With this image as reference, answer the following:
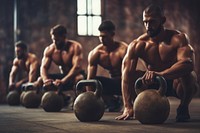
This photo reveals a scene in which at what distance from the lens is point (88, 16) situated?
9.45 meters

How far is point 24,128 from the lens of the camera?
3348mm

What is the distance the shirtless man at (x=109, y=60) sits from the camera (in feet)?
17.1

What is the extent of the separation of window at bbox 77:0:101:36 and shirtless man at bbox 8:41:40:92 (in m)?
1.98

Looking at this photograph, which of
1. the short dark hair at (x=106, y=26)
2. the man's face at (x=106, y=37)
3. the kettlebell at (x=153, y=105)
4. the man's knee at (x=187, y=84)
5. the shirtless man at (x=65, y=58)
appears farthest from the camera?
the shirtless man at (x=65, y=58)

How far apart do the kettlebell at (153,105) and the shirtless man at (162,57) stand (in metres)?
0.26

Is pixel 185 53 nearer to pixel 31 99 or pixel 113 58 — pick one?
pixel 113 58

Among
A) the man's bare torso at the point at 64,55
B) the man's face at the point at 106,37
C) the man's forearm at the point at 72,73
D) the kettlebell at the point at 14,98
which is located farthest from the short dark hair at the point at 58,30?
the kettlebell at the point at 14,98

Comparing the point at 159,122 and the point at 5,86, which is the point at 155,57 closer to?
the point at 159,122

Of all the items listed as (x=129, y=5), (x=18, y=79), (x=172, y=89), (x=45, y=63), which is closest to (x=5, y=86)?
(x=18, y=79)

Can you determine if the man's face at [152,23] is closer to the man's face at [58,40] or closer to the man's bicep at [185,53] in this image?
the man's bicep at [185,53]

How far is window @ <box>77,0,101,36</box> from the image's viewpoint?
9344 mm

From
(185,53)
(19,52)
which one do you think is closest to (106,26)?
(185,53)

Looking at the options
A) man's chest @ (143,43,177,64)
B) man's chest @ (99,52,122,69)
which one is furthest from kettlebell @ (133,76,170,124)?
man's chest @ (99,52,122,69)

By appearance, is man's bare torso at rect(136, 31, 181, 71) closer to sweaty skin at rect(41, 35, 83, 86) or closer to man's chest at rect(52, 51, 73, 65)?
sweaty skin at rect(41, 35, 83, 86)
